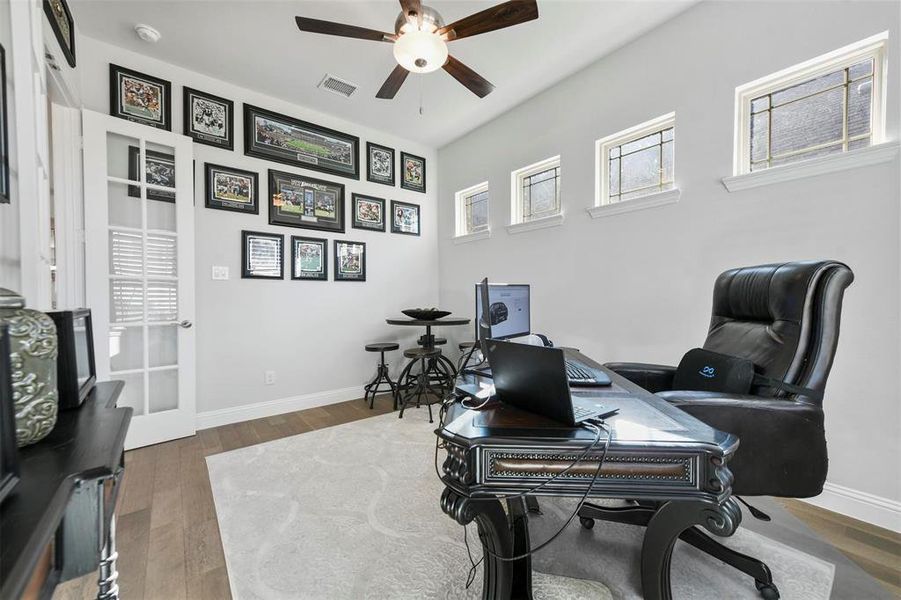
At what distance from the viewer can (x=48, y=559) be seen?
20.0 inches

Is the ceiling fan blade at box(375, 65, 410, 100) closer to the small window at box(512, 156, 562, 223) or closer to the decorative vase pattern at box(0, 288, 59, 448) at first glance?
the small window at box(512, 156, 562, 223)

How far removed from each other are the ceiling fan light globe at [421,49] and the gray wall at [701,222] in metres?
1.52

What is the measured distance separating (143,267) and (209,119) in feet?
4.45

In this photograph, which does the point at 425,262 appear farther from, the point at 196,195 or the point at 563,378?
the point at 563,378

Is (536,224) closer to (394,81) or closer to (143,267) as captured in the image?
(394,81)

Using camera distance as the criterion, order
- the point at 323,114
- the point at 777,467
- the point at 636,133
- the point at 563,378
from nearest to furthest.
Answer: the point at 563,378
the point at 777,467
the point at 636,133
the point at 323,114

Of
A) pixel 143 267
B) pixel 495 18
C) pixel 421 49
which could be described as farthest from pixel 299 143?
pixel 495 18

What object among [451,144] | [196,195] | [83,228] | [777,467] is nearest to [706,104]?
[777,467]

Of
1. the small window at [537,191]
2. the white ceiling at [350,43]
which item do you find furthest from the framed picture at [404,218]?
the small window at [537,191]

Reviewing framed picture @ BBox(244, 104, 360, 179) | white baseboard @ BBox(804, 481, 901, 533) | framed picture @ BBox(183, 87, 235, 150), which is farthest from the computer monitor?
framed picture @ BBox(183, 87, 235, 150)

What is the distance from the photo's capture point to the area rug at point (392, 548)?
1.32 metres

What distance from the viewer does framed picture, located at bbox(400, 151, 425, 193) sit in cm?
416

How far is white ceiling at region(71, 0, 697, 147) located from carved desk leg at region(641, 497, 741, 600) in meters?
2.70

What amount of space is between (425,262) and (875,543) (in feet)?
12.8
